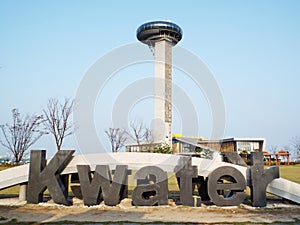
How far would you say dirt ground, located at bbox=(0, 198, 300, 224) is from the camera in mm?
8031

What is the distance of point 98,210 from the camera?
372 inches

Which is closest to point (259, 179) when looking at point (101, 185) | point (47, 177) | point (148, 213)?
point (148, 213)

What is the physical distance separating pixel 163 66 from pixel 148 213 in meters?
47.4

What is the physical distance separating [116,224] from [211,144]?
4412cm

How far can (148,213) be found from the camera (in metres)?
8.86

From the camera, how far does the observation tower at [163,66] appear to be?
175 feet

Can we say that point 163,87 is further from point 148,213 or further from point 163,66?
point 148,213

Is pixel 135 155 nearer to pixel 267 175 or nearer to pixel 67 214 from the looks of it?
pixel 67 214

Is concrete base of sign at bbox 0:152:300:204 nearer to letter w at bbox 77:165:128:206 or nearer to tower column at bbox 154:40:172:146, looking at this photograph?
letter w at bbox 77:165:128:206

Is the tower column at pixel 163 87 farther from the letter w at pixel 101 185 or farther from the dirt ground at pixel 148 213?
the dirt ground at pixel 148 213

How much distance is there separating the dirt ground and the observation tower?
42.8m

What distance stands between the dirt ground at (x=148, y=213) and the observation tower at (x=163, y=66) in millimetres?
42829

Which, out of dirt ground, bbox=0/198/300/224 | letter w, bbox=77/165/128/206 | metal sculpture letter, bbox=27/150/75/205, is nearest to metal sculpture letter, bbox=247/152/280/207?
dirt ground, bbox=0/198/300/224

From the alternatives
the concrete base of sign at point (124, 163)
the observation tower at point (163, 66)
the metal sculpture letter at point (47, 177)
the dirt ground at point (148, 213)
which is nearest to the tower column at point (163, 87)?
the observation tower at point (163, 66)
